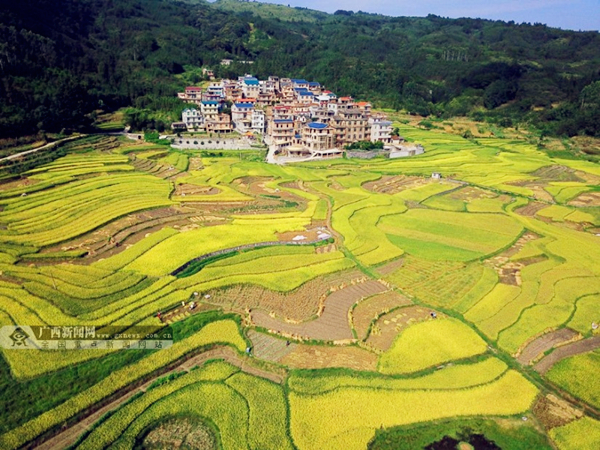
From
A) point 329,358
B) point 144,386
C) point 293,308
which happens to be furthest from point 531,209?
point 144,386

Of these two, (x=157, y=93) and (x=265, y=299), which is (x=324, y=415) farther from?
(x=157, y=93)

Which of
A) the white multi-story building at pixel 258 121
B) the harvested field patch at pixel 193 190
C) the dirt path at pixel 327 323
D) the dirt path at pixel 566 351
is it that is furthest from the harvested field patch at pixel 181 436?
the white multi-story building at pixel 258 121

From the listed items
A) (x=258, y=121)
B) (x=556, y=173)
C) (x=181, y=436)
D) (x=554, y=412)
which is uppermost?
(x=258, y=121)

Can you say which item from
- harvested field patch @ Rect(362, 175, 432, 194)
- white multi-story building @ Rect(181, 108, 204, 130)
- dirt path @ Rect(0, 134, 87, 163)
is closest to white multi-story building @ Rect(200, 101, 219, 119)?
white multi-story building @ Rect(181, 108, 204, 130)

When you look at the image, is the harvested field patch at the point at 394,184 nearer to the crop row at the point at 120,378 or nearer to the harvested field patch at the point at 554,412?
the crop row at the point at 120,378

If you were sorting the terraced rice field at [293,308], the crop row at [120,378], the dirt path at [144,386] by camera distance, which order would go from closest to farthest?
the crop row at [120,378], the dirt path at [144,386], the terraced rice field at [293,308]

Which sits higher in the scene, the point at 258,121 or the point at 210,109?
the point at 210,109

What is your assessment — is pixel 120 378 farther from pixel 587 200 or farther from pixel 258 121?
pixel 258 121

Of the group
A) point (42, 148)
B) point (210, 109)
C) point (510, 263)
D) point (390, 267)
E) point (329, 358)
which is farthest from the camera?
point (210, 109)
